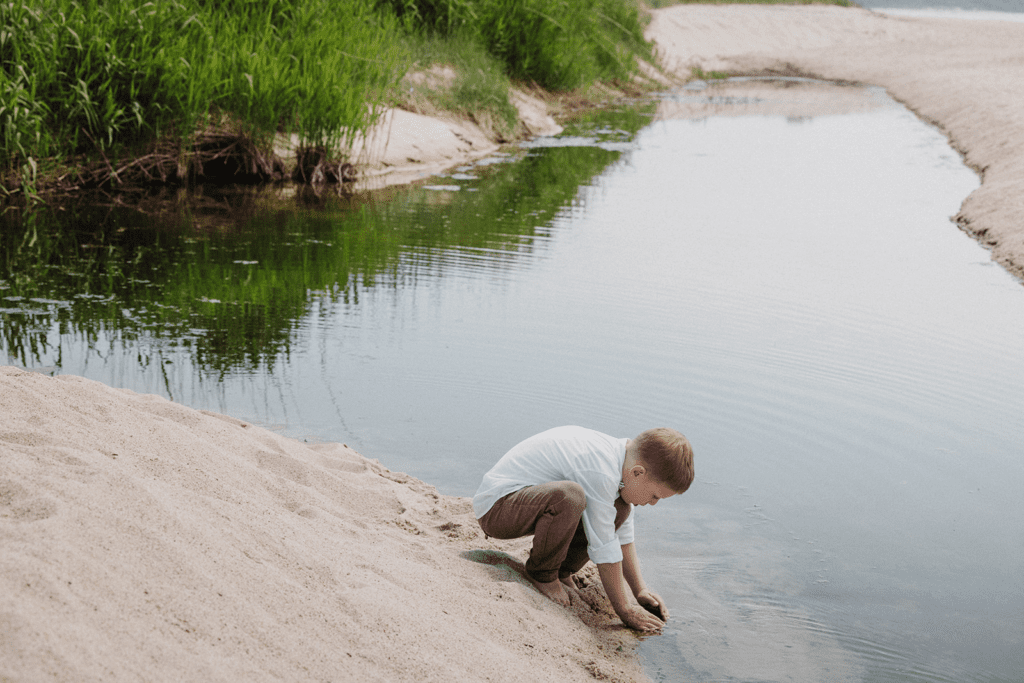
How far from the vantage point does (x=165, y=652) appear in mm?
1936

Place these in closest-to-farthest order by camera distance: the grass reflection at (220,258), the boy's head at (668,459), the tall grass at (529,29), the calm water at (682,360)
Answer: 1. the boy's head at (668,459)
2. the calm water at (682,360)
3. the grass reflection at (220,258)
4. the tall grass at (529,29)

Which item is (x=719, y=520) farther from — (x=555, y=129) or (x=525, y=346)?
(x=555, y=129)

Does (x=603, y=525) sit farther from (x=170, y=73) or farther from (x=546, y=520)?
(x=170, y=73)

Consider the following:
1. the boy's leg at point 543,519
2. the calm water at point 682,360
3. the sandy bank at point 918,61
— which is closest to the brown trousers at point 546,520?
the boy's leg at point 543,519

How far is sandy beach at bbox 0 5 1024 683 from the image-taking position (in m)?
1.96

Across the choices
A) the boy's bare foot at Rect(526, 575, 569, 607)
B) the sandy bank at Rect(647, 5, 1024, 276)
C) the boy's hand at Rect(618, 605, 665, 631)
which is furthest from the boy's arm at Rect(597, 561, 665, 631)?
the sandy bank at Rect(647, 5, 1024, 276)

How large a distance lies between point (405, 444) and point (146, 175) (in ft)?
18.7

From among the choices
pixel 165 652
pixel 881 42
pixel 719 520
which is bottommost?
pixel 719 520

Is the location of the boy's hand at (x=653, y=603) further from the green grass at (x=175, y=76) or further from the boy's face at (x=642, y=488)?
the green grass at (x=175, y=76)

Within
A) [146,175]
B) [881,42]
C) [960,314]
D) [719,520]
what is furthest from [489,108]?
[881,42]

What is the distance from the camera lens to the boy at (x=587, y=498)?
2.76m

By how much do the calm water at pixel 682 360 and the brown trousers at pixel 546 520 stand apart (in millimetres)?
383

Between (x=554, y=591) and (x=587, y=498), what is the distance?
0.32 meters

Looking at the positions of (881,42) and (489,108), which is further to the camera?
(881,42)
